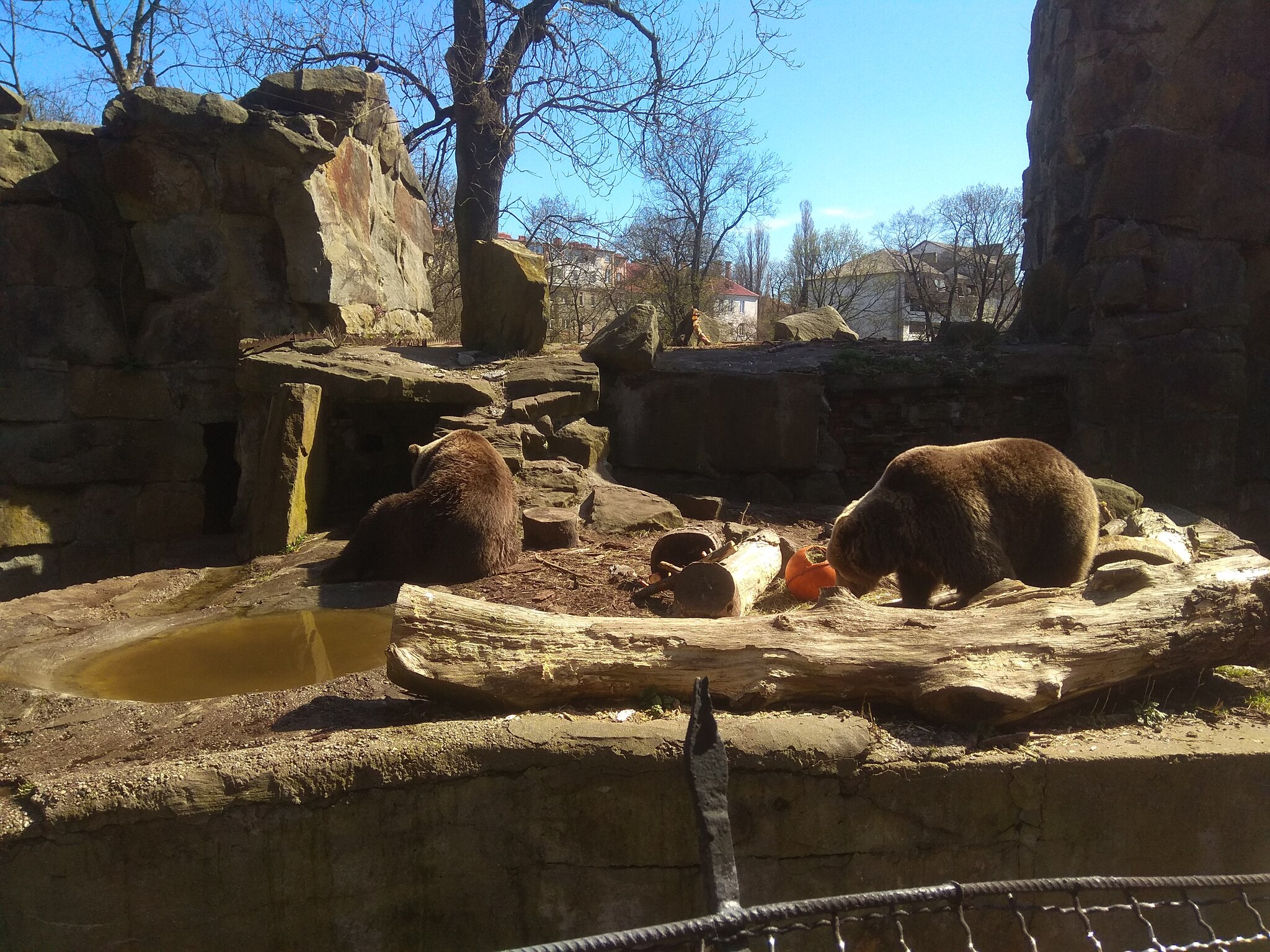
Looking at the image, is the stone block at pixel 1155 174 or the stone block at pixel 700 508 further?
the stone block at pixel 1155 174

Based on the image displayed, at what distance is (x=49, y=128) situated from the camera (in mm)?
10031

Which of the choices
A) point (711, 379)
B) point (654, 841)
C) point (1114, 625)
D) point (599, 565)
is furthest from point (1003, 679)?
point (711, 379)

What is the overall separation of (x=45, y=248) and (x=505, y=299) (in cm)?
508

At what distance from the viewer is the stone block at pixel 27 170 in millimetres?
9617

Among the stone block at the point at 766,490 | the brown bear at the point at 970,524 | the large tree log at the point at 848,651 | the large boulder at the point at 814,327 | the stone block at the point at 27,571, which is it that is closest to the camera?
the large tree log at the point at 848,651

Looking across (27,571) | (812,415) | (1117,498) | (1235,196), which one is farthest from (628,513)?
(1235,196)

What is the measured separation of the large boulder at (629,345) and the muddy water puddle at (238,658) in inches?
204

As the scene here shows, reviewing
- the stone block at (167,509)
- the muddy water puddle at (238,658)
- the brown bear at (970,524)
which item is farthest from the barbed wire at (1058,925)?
the stone block at (167,509)

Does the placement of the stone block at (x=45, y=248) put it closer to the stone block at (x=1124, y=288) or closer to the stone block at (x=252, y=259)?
the stone block at (x=252, y=259)

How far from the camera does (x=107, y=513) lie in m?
9.91

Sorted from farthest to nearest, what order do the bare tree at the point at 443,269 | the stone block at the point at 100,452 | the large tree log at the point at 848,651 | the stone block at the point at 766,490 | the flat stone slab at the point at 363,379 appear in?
the bare tree at the point at 443,269, the stone block at the point at 766,490, the stone block at the point at 100,452, the flat stone slab at the point at 363,379, the large tree log at the point at 848,651

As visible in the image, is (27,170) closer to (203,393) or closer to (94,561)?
(203,393)

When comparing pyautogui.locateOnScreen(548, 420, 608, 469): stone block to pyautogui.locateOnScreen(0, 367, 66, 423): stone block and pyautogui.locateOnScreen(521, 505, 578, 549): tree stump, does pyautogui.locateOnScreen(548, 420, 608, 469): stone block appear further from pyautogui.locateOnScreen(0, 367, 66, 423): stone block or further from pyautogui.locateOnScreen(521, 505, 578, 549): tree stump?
pyautogui.locateOnScreen(0, 367, 66, 423): stone block

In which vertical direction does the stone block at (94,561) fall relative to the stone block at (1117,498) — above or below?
below
